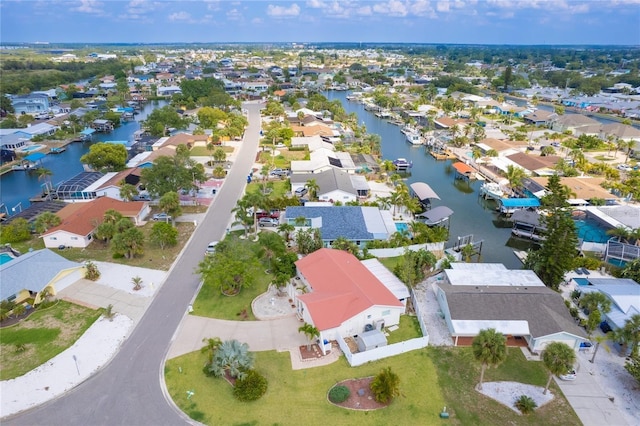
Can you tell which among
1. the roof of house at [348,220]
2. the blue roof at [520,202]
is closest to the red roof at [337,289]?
the roof of house at [348,220]

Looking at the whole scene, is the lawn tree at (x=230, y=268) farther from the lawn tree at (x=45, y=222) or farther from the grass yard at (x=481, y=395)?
the lawn tree at (x=45, y=222)

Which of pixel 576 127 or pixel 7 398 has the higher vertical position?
pixel 576 127

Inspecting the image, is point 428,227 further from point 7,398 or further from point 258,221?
point 7,398

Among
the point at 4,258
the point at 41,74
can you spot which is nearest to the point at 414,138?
the point at 4,258

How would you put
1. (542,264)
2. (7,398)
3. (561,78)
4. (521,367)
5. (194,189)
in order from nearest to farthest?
(7,398), (521,367), (542,264), (194,189), (561,78)

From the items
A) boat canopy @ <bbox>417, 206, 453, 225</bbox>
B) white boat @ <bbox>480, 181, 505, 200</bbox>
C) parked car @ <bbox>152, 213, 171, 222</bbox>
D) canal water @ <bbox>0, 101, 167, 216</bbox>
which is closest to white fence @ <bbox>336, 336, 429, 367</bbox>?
boat canopy @ <bbox>417, 206, 453, 225</bbox>

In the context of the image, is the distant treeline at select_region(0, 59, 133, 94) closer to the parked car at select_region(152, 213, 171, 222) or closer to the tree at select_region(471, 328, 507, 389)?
the parked car at select_region(152, 213, 171, 222)

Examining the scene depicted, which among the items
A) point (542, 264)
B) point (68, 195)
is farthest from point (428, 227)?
point (68, 195)
